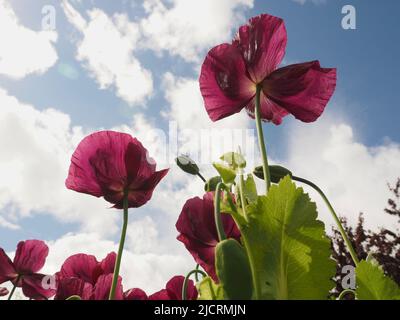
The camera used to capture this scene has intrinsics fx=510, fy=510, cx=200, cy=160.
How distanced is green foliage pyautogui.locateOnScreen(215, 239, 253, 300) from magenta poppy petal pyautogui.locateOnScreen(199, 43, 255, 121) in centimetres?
28

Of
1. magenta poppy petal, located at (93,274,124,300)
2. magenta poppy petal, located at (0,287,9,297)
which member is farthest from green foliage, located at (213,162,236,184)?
magenta poppy petal, located at (0,287,9,297)

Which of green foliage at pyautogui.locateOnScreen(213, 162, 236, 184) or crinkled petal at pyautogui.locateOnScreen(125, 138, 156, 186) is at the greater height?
crinkled petal at pyautogui.locateOnScreen(125, 138, 156, 186)

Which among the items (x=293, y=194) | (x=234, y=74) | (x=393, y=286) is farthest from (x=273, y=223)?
(x=234, y=74)

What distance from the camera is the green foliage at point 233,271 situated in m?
0.44

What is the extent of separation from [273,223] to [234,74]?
9.7 inches

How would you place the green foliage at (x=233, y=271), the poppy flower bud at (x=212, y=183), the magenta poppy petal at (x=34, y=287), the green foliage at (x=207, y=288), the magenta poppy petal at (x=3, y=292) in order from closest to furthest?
the green foliage at (x=233, y=271)
the green foliage at (x=207, y=288)
the poppy flower bud at (x=212, y=183)
the magenta poppy petal at (x=3, y=292)
the magenta poppy petal at (x=34, y=287)

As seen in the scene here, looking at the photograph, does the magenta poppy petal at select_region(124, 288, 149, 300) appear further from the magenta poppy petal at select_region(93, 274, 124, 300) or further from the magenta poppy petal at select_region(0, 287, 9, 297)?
the magenta poppy petal at select_region(0, 287, 9, 297)

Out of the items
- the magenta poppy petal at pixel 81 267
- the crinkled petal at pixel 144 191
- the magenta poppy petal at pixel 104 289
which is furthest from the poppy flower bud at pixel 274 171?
the magenta poppy petal at pixel 81 267

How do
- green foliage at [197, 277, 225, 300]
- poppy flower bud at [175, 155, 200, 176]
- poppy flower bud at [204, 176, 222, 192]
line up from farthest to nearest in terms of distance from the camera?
poppy flower bud at [175, 155, 200, 176] → poppy flower bud at [204, 176, 222, 192] → green foliage at [197, 277, 225, 300]

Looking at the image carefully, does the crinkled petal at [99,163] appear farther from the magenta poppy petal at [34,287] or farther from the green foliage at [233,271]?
the magenta poppy petal at [34,287]

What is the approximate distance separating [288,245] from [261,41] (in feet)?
0.88

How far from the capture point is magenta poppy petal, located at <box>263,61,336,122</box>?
0.66m

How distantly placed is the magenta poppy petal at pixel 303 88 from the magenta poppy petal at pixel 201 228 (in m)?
0.17

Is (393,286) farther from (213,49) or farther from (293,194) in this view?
(213,49)
